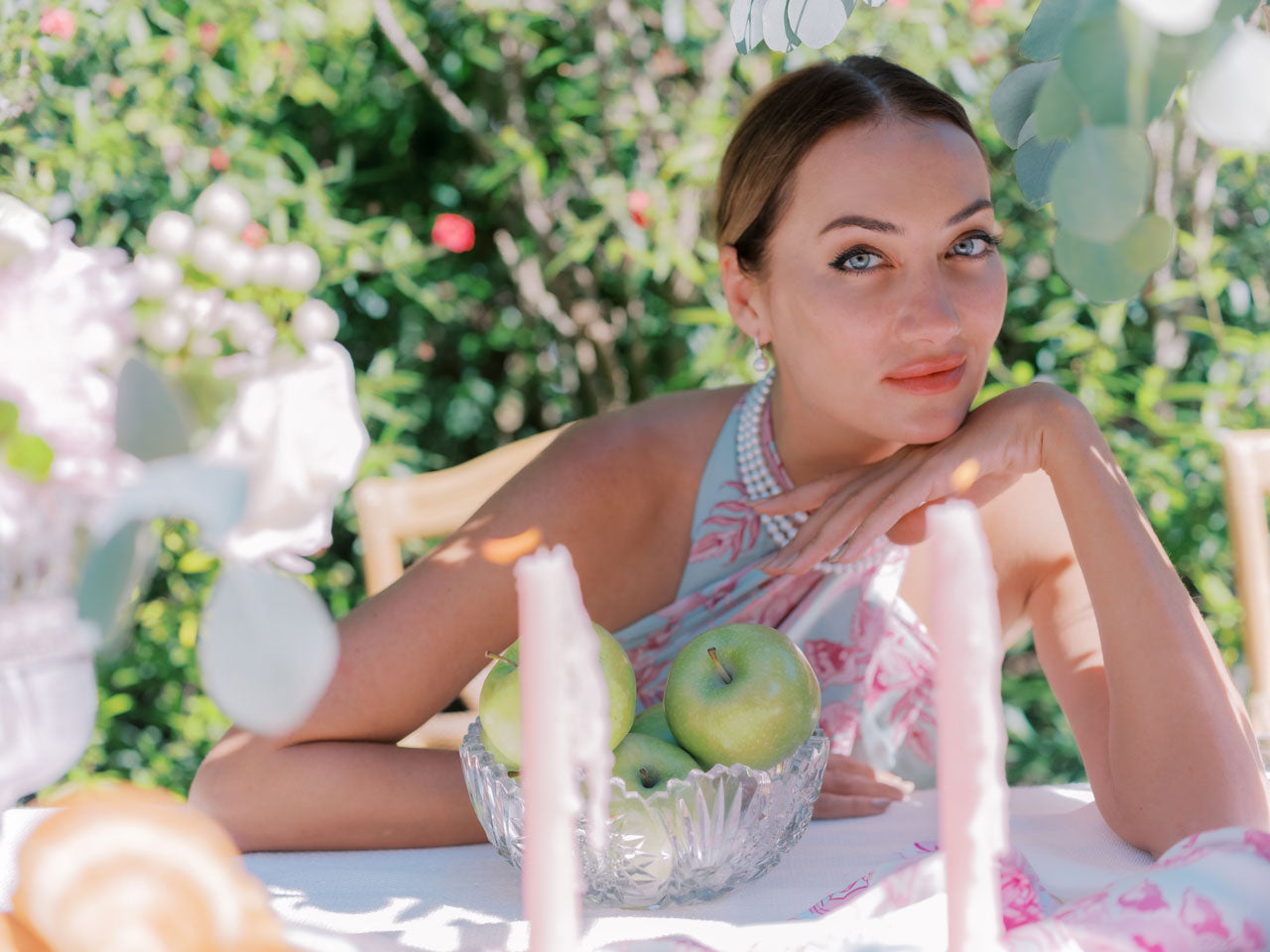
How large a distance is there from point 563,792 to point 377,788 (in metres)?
0.68

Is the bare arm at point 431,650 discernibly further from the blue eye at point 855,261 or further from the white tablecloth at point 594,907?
the blue eye at point 855,261

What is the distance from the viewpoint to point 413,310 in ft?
8.81

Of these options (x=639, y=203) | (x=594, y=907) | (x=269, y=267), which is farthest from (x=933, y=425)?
(x=639, y=203)

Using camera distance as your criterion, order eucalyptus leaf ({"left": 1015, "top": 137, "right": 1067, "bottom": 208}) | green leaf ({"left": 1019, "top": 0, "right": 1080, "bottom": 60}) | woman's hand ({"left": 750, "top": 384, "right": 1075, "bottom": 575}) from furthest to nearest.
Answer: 1. woman's hand ({"left": 750, "top": 384, "right": 1075, "bottom": 575})
2. eucalyptus leaf ({"left": 1015, "top": 137, "right": 1067, "bottom": 208})
3. green leaf ({"left": 1019, "top": 0, "right": 1080, "bottom": 60})

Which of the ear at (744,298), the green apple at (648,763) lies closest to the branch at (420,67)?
the ear at (744,298)

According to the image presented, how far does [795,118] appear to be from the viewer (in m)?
1.32

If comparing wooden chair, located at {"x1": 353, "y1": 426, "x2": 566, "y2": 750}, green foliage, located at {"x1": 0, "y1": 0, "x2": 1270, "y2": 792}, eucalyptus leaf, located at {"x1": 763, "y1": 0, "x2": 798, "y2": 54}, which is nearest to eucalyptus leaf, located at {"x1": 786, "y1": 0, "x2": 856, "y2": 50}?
eucalyptus leaf, located at {"x1": 763, "y1": 0, "x2": 798, "y2": 54}

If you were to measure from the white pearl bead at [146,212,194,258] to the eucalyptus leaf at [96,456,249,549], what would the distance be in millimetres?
102

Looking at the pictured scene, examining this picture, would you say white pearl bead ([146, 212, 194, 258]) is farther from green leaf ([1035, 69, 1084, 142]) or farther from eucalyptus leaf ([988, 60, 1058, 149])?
eucalyptus leaf ([988, 60, 1058, 149])

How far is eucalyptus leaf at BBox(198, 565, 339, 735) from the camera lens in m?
0.44

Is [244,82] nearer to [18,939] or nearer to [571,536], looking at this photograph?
[571,536]

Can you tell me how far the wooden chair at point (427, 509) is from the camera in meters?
1.60

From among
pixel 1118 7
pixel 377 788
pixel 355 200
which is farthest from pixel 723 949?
pixel 355 200

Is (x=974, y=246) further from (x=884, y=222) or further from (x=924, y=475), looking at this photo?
(x=924, y=475)
